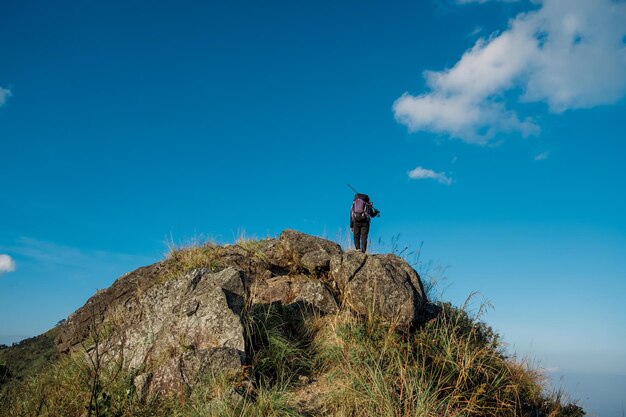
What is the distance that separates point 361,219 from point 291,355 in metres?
7.14

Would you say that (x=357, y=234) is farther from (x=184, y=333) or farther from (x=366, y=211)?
(x=184, y=333)

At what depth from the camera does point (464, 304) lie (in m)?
10.2

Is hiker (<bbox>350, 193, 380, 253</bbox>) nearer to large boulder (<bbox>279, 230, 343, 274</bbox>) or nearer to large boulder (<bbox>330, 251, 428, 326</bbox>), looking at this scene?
large boulder (<bbox>279, 230, 343, 274</bbox>)

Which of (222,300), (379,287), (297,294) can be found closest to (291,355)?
(222,300)

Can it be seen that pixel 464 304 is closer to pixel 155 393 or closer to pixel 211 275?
pixel 211 275

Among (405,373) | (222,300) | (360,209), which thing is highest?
(360,209)

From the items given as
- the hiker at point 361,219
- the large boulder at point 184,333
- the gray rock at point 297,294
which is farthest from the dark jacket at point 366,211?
the large boulder at point 184,333

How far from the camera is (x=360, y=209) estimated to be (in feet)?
50.3

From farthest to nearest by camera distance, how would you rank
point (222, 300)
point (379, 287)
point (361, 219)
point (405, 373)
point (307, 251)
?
point (361, 219) → point (307, 251) → point (379, 287) → point (222, 300) → point (405, 373)

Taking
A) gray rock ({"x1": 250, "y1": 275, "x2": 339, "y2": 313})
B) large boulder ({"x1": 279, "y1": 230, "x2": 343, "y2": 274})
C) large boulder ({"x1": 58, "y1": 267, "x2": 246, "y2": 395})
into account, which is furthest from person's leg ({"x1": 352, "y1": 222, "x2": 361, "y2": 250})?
large boulder ({"x1": 58, "y1": 267, "x2": 246, "y2": 395})

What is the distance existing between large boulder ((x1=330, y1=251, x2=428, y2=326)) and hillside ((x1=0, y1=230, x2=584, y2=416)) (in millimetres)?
27

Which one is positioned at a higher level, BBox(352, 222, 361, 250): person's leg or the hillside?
BBox(352, 222, 361, 250): person's leg

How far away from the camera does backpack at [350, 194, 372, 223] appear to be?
15.3 m

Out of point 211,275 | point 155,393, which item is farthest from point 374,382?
point 211,275
